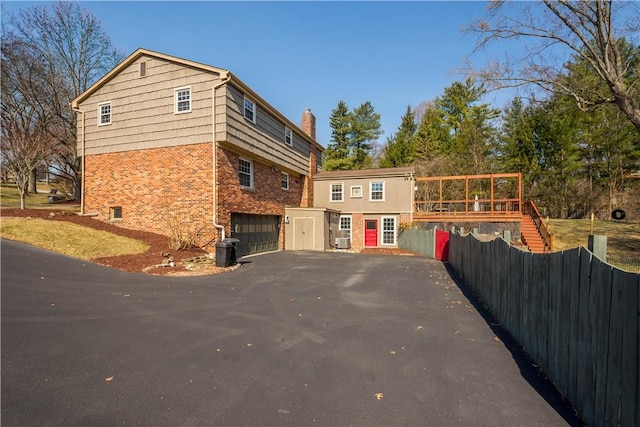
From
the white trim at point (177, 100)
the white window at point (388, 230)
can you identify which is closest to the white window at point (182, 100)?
the white trim at point (177, 100)

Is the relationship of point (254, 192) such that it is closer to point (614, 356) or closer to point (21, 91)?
point (614, 356)

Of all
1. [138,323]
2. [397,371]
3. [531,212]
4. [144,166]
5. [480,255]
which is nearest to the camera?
[397,371]

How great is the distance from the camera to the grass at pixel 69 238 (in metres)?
9.85

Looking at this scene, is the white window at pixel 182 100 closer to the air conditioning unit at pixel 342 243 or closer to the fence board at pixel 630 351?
the air conditioning unit at pixel 342 243

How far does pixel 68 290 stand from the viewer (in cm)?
664

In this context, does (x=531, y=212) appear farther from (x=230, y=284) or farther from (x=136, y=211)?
(x=136, y=211)

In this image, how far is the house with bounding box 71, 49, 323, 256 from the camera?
502 inches

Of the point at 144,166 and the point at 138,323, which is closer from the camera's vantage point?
the point at 138,323

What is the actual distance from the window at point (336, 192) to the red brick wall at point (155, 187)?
11179 millimetres

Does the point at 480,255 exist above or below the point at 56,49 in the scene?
below

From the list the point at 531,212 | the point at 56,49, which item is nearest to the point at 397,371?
the point at 531,212

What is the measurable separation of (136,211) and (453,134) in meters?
35.3

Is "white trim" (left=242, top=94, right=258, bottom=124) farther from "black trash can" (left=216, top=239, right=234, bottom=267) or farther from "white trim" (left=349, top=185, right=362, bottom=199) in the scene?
"white trim" (left=349, top=185, right=362, bottom=199)

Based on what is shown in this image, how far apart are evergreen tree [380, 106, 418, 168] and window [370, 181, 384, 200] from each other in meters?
15.1
